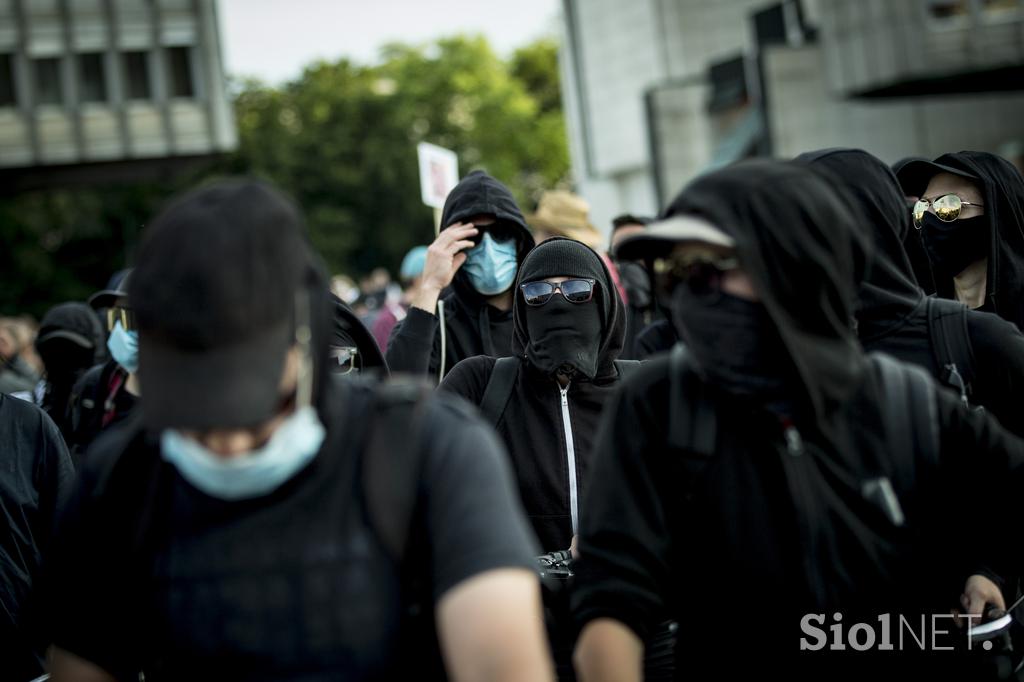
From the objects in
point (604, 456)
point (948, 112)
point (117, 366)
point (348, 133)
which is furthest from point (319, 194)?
point (604, 456)

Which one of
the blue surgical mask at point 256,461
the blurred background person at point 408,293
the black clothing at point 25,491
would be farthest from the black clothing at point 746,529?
the blurred background person at point 408,293

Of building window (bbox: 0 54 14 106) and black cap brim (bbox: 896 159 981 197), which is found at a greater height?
building window (bbox: 0 54 14 106)

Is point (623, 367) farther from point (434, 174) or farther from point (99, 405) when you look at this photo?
point (434, 174)

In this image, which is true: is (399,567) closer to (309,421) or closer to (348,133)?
(309,421)

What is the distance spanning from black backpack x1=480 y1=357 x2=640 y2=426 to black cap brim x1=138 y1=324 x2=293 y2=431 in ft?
8.22

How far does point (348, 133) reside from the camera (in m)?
61.0

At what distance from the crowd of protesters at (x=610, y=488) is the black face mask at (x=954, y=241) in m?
1.19

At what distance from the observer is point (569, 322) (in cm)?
504

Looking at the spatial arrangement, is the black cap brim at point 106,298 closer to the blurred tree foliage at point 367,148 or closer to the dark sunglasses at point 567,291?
the dark sunglasses at point 567,291

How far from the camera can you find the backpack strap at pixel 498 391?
490cm

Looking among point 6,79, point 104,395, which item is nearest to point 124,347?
point 104,395

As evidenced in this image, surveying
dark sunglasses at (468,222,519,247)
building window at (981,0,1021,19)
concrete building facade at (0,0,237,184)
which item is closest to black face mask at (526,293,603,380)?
dark sunglasses at (468,222,519,247)

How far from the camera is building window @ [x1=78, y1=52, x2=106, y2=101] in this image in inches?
1811

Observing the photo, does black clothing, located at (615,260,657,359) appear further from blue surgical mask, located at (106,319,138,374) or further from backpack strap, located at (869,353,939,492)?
backpack strap, located at (869,353,939,492)
